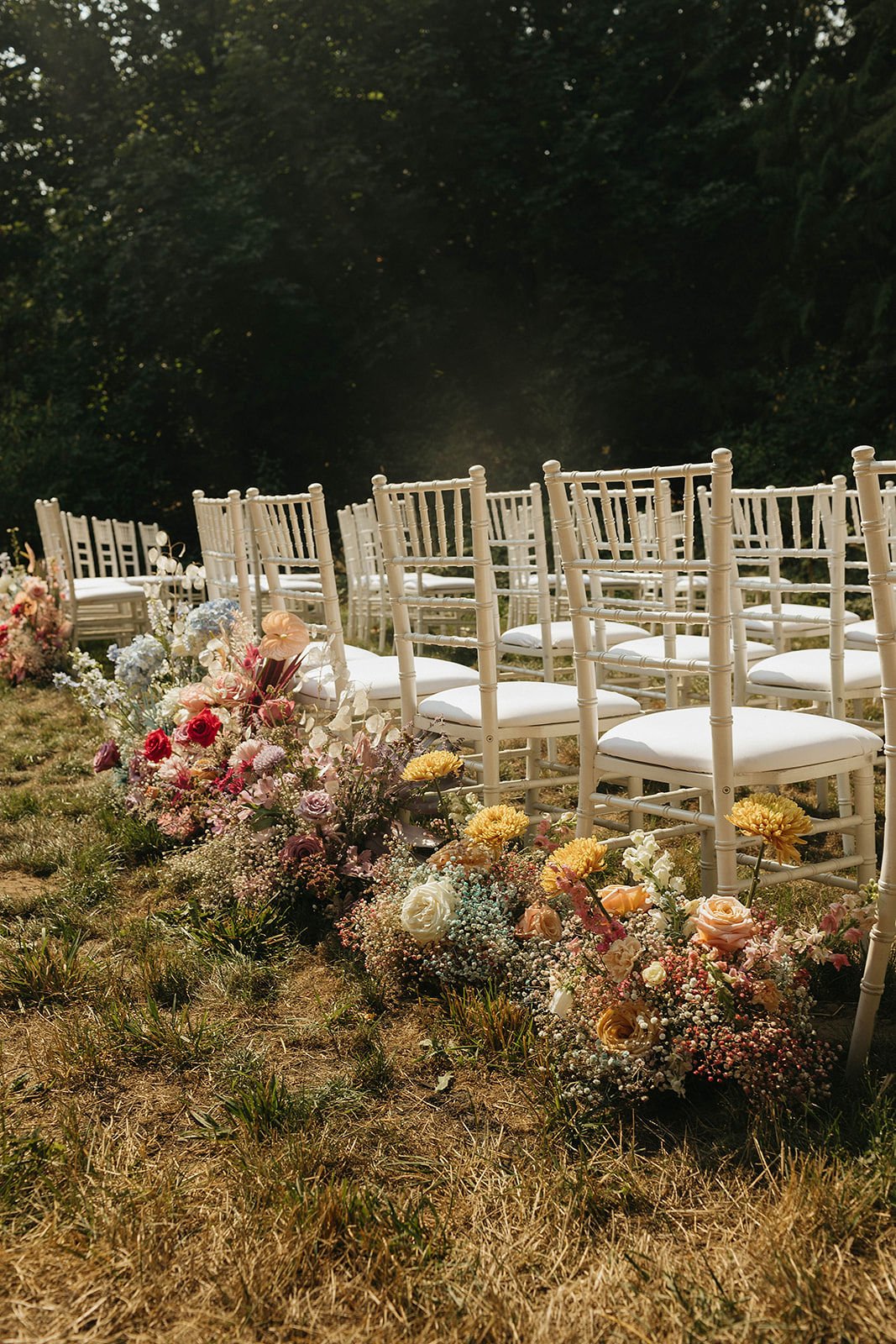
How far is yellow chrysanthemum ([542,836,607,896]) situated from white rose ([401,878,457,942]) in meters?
0.35

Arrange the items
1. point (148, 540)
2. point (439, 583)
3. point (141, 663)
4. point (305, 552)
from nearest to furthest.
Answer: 1. point (305, 552)
2. point (141, 663)
3. point (439, 583)
4. point (148, 540)

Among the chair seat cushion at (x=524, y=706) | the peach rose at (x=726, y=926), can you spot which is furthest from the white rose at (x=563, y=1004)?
the chair seat cushion at (x=524, y=706)

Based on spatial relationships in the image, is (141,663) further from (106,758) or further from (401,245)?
(401,245)

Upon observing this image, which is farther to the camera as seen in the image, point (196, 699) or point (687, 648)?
point (687, 648)

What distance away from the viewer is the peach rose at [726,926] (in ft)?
6.83

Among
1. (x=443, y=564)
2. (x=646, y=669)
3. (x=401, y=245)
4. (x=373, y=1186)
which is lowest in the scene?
(x=373, y=1186)

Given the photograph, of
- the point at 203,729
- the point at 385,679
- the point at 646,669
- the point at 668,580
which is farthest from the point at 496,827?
the point at 203,729

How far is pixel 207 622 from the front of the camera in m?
4.24

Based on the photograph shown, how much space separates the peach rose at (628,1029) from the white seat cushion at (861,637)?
2.46m

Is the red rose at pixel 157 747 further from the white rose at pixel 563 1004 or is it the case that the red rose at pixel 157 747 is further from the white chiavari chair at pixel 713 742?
the white rose at pixel 563 1004

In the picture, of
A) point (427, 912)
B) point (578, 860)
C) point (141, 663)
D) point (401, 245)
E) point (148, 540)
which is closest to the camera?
point (578, 860)

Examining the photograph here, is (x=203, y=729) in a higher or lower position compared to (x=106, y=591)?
lower

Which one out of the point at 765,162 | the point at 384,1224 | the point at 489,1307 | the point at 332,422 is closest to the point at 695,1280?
the point at 489,1307

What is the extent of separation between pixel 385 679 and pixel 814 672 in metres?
1.32
